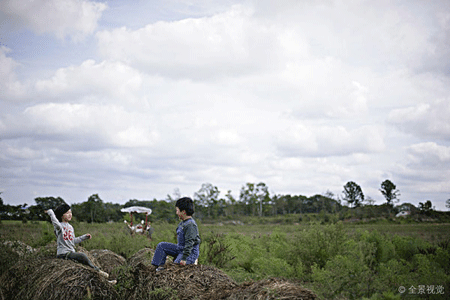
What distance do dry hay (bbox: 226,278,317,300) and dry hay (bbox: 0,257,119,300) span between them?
255 centimetres

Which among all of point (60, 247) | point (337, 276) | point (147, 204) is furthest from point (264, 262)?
point (147, 204)

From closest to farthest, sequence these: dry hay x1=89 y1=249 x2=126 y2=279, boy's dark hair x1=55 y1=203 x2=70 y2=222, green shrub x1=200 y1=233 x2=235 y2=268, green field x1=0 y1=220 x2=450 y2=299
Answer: boy's dark hair x1=55 y1=203 x2=70 y2=222, green field x1=0 y1=220 x2=450 y2=299, dry hay x1=89 y1=249 x2=126 y2=279, green shrub x1=200 y1=233 x2=235 y2=268

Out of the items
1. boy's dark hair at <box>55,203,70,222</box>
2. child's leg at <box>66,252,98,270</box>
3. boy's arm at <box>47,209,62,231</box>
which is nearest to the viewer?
child's leg at <box>66,252,98,270</box>

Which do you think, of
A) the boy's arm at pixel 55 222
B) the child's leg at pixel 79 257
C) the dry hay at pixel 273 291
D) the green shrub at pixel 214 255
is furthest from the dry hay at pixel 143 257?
the dry hay at pixel 273 291

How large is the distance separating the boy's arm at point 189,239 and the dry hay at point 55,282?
1.32m

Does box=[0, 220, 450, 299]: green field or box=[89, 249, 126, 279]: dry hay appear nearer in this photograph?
box=[0, 220, 450, 299]: green field

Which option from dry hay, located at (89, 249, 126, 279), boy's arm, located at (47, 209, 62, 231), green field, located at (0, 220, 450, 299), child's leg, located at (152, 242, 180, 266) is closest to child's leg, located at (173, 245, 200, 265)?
child's leg, located at (152, 242, 180, 266)

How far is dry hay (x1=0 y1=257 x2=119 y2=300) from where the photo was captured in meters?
5.93

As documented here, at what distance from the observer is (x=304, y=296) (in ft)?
13.3

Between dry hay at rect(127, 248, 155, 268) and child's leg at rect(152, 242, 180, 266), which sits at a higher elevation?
child's leg at rect(152, 242, 180, 266)

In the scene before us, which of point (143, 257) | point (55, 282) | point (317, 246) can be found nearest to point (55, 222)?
point (55, 282)

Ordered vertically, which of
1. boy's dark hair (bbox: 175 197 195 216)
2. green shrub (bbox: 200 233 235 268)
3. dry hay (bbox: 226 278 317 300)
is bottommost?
green shrub (bbox: 200 233 235 268)

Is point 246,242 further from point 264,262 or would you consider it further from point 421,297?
point 421,297

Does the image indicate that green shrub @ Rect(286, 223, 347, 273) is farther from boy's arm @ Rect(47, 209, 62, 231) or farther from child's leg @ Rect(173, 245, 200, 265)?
boy's arm @ Rect(47, 209, 62, 231)
